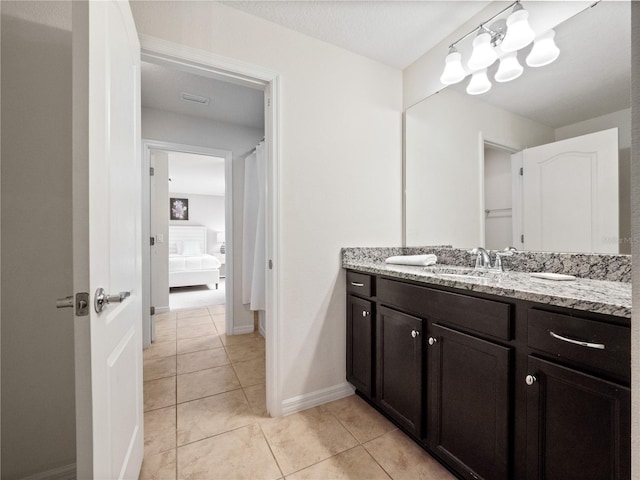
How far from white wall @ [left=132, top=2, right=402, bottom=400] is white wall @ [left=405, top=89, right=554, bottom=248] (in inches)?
8.5

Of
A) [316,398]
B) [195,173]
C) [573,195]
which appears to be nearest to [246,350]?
[316,398]

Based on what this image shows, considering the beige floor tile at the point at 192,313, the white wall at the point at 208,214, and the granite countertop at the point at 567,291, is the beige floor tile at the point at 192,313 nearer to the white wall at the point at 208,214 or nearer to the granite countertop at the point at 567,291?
the granite countertop at the point at 567,291

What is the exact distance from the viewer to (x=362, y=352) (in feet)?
5.70

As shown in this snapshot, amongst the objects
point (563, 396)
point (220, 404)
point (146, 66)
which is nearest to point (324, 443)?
point (220, 404)

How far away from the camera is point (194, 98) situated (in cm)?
253

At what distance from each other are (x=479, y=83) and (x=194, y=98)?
2334 millimetres

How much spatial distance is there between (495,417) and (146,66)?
3.00 metres

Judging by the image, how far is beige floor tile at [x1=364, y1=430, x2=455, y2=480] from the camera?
1.23 metres

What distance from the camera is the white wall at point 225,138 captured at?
2773 millimetres

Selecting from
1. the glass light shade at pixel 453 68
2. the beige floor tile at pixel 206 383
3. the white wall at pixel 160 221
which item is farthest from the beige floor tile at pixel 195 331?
the glass light shade at pixel 453 68

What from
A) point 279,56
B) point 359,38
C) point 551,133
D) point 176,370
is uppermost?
point 359,38

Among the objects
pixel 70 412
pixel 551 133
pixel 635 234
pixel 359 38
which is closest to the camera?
pixel 635 234

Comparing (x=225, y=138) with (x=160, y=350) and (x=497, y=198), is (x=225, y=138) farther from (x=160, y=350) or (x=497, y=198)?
(x=497, y=198)

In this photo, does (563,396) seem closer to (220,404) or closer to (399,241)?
(399,241)
